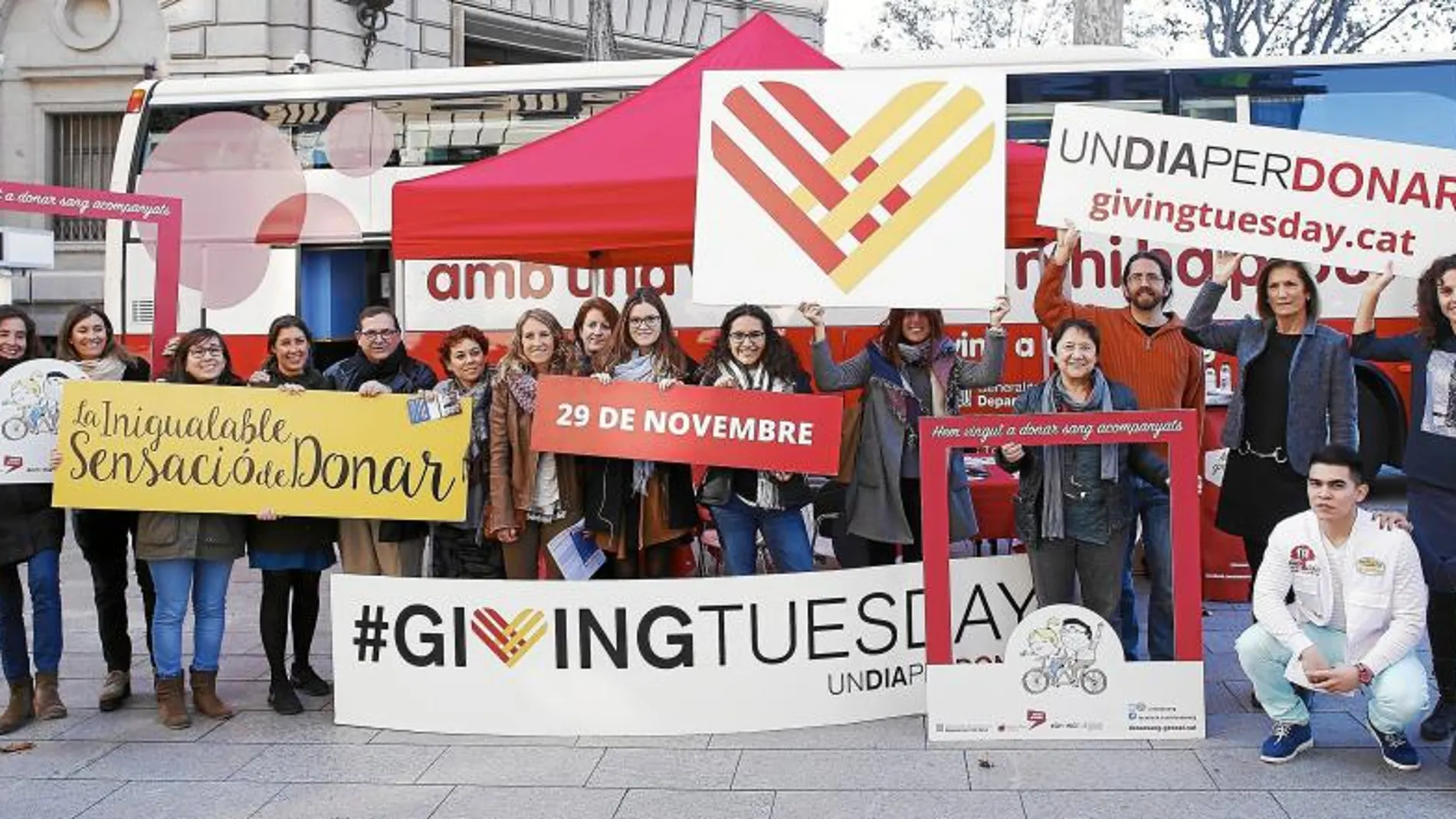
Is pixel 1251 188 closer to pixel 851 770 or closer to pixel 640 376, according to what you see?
pixel 640 376

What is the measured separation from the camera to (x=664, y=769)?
530 cm

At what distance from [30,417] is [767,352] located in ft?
10.2

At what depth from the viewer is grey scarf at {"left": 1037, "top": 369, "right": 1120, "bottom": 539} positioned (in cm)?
562

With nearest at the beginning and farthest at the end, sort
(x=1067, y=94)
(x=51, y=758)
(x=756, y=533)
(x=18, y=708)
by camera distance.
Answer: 1. (x=51, y=758)
2. (x=18, y=708)
3. (x=756, y=533)
4. (x=1067, y=94)

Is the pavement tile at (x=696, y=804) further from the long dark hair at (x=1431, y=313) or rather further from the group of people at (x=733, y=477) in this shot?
the long dark hair at (x=1431, y=313)

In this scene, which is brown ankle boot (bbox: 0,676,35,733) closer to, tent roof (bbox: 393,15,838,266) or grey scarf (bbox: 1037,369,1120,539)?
tent roof (bbox: 393,15,838,266)

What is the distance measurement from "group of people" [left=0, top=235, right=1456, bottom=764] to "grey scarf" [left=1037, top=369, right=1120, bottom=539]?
0.01 m

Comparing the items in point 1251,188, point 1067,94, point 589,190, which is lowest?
point 1251,188

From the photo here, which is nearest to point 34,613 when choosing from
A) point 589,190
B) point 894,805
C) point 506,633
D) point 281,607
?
point 281,607

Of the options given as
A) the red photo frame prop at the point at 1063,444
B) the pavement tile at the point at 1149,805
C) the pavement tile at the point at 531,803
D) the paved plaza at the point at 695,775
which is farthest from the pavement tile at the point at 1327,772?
the pavement tile at the point at 531,803

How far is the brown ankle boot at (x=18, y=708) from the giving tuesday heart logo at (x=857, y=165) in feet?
12.2

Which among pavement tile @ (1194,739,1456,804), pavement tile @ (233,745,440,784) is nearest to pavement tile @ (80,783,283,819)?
pavement tile @ (233,745,440,784)

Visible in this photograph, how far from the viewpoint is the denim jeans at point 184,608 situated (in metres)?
5.99

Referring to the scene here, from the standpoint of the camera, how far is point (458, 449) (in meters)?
6.11
